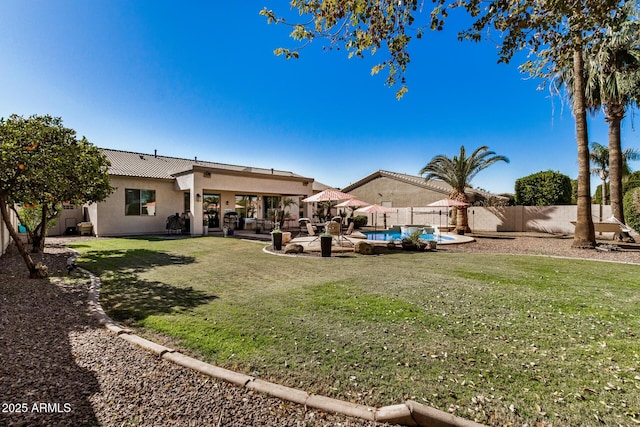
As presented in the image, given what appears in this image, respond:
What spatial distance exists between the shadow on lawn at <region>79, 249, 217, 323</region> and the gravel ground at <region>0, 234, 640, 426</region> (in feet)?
2.42

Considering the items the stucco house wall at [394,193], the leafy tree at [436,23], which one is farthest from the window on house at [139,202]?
the stucco house wall at [394,193]

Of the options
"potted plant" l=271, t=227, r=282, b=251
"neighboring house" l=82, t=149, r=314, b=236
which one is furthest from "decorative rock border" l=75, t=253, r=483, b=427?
"neighboring house" l=82, t=149, r=314, b=236

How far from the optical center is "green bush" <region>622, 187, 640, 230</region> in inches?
558

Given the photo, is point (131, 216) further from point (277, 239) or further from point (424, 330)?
point (424, 330)

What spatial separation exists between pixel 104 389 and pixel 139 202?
19184mm

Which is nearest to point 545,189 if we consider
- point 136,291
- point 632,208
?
point 632,208

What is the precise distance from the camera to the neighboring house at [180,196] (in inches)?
708

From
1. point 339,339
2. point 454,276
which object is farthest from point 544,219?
point 339,339

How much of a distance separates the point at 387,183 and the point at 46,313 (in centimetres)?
2972

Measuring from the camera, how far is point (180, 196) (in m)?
20.7

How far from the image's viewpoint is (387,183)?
31.5 meters

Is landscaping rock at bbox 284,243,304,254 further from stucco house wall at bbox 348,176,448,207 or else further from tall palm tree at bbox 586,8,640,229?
stucco house wall at bbox 348,176,448,207

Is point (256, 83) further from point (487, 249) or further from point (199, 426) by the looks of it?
point (199, 426)

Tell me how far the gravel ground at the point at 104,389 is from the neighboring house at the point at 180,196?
14.5 m
